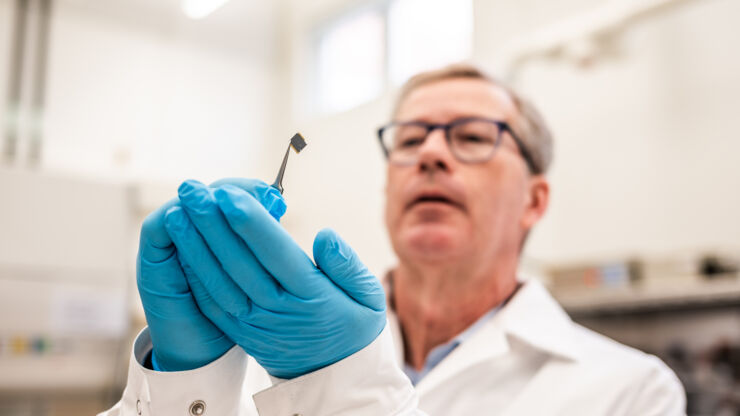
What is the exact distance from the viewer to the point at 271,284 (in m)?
0.55

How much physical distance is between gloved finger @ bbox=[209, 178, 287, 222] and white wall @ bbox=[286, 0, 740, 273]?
51.0 inches

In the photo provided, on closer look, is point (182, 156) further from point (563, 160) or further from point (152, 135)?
point (563, 160)

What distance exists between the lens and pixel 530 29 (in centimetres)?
288

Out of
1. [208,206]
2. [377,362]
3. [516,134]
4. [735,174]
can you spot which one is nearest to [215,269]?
[208,206]

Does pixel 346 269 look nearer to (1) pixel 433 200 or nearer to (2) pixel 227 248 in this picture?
(2) pixel 227 248

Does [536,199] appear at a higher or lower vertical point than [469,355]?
higher

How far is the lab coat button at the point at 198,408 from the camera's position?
0.61 meters

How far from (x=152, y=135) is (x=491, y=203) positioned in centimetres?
204

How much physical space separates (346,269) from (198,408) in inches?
8.0

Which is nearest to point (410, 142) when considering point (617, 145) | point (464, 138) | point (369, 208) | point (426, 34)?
point (464, 138)

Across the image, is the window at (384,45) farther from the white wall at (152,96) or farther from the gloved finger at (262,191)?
the gloved finger at (262,191)

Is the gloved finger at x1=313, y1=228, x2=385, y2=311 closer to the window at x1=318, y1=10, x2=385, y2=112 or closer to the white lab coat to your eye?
the white lab coat

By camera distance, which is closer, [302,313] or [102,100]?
[302,313]

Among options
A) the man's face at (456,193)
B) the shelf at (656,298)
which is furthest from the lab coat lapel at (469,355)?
the shelf at (656,298)
